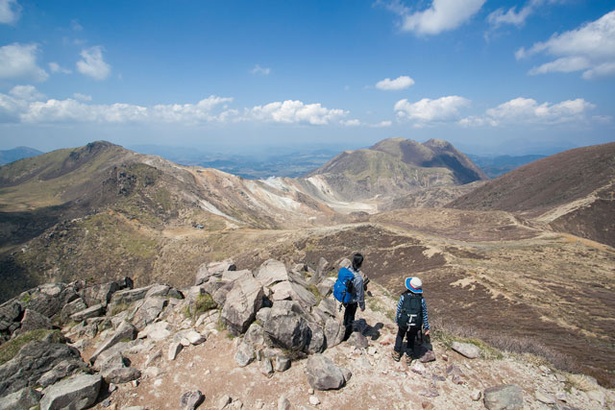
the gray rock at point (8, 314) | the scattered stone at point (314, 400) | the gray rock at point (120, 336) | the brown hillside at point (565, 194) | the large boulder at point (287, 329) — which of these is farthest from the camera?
the brown hillside at point (565, 194)

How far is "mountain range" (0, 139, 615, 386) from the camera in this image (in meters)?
22.5

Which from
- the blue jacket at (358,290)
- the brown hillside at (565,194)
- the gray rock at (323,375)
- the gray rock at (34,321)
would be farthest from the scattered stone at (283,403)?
the brown hillside at (565,194)

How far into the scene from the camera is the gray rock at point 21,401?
897cm

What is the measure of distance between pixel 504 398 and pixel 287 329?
6.78 meters

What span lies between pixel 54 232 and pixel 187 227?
87.5ft

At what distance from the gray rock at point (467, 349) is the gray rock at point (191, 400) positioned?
9.19 metres

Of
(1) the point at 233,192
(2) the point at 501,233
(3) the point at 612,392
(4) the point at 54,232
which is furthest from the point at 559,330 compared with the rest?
(1) the point at 233,192

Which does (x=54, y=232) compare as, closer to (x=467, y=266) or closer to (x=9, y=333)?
(x=9, y=333)

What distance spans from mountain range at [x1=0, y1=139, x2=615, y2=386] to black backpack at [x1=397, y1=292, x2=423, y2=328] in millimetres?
5951

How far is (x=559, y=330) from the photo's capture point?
19203 mm

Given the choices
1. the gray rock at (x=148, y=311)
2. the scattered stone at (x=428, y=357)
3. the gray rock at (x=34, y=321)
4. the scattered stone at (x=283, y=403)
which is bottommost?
the gray rock at (x=34, y=321)

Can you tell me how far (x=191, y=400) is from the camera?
885cm

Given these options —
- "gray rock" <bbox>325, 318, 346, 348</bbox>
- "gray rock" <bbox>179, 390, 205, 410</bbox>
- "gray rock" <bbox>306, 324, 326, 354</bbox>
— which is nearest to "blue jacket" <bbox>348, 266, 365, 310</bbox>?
"gray rock" <bbox>325, 318, 346, 348</bbox>

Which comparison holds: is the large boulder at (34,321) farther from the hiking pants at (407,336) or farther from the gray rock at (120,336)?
the hiking pants at (407,336)
